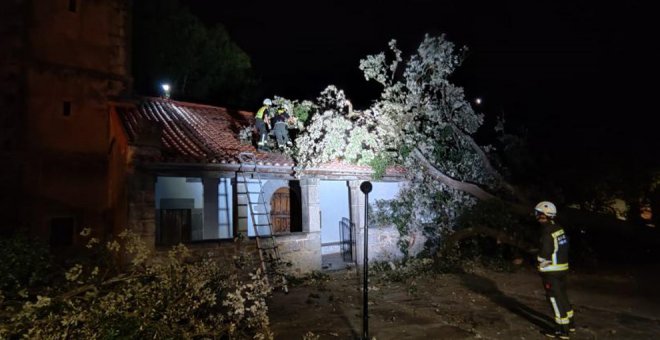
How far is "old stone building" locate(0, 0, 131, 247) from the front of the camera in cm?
1112

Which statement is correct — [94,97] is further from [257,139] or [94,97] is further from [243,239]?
[243,239]

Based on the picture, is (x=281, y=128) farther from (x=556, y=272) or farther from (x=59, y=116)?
(x=556, y=272)

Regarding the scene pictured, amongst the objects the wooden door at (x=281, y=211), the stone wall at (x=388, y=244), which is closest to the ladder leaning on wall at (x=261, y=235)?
the wooden door at (x=281, y=211)

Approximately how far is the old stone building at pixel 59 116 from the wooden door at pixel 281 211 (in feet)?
16.2

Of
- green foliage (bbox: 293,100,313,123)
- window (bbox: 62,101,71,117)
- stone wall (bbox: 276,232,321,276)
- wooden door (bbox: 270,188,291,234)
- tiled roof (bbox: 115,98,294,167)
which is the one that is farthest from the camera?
wooden door (bbox: 270,188,291,234)

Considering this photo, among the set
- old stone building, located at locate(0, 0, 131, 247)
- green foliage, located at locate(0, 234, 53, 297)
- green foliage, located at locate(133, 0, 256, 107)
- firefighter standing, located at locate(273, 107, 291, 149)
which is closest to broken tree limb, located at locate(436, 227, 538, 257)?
firefighter standing, located at locate(273, 107, 291, 149)

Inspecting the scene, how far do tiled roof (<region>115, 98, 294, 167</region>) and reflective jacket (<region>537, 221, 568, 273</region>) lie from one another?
24.1 feet

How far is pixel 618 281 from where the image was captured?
34.4 ft

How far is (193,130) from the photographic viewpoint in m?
12.9

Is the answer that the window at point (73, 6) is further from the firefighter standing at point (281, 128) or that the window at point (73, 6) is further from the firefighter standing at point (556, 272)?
the firefighter standing at point (556, 272)

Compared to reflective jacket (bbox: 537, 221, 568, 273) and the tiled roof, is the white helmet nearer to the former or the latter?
reflective jacket (bbox: 537, 221, 568, 273)

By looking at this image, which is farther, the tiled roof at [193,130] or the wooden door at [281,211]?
the wooden door at [281,211]

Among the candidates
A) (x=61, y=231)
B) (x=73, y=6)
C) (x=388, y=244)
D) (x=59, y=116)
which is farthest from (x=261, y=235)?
(x=73, y=6)

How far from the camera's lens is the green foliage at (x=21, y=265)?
5.02 meters
